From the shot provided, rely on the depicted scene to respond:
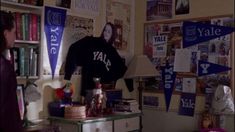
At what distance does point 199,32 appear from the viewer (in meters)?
3.60

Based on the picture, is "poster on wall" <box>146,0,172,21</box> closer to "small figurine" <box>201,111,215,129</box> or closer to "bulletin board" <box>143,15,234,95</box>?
"bulletin board" <box>143,15,234,95</box>

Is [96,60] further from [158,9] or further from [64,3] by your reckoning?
[158,9]

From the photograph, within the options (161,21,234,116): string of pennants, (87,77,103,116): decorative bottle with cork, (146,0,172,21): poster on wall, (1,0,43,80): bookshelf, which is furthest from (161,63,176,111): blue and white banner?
(1,0,43,80): bookshelf

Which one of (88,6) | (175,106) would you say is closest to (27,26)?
(88,6)

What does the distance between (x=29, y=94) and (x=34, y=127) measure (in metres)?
0.26

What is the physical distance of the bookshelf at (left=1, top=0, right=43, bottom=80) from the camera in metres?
2.78

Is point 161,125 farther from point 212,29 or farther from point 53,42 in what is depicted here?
point 53,42

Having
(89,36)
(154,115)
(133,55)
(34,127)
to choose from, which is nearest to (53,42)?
(89,36)

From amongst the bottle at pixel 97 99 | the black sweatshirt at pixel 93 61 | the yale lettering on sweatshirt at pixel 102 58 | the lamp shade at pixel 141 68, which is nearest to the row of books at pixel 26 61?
the black sweatshirt at pixel 93 61

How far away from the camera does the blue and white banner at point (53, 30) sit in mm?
3191

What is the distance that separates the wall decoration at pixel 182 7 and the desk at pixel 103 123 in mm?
1109

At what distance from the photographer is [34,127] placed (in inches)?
113

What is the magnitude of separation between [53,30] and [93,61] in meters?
0.52

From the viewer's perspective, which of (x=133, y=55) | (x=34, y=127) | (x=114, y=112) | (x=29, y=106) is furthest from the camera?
(x=133, y=55)
